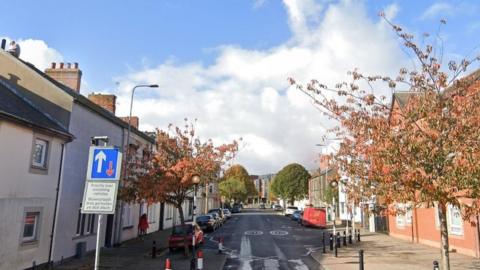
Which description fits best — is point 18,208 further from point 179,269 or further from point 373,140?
point 373,140

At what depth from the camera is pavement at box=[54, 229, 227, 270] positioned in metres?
16.4

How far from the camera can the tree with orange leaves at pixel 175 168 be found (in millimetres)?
19453

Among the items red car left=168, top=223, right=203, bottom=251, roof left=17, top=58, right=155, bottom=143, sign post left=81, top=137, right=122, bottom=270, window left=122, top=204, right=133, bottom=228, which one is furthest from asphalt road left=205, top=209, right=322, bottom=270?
sign post left=81, top=137, right=122, bottom=270

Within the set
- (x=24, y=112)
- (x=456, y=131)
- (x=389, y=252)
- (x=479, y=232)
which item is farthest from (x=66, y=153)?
(x=479, y=232)

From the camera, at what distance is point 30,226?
15.1m

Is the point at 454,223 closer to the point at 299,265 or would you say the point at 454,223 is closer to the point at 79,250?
the point at 299,265

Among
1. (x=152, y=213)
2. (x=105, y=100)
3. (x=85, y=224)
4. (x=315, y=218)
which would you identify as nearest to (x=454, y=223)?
(x=85, y=224)

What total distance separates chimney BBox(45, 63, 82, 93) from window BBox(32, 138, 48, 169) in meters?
8.49

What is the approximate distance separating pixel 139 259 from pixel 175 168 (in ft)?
14.2

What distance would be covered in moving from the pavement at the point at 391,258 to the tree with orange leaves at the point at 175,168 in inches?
265

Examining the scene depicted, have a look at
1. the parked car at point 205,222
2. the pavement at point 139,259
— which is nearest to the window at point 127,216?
the pavement at point 139,259

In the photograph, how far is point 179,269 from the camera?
1611 cm

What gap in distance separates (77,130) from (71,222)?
13.2ft

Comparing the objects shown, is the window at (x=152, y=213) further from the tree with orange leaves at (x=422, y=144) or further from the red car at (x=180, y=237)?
the tree with orange leaves at (x=422, y=144)
